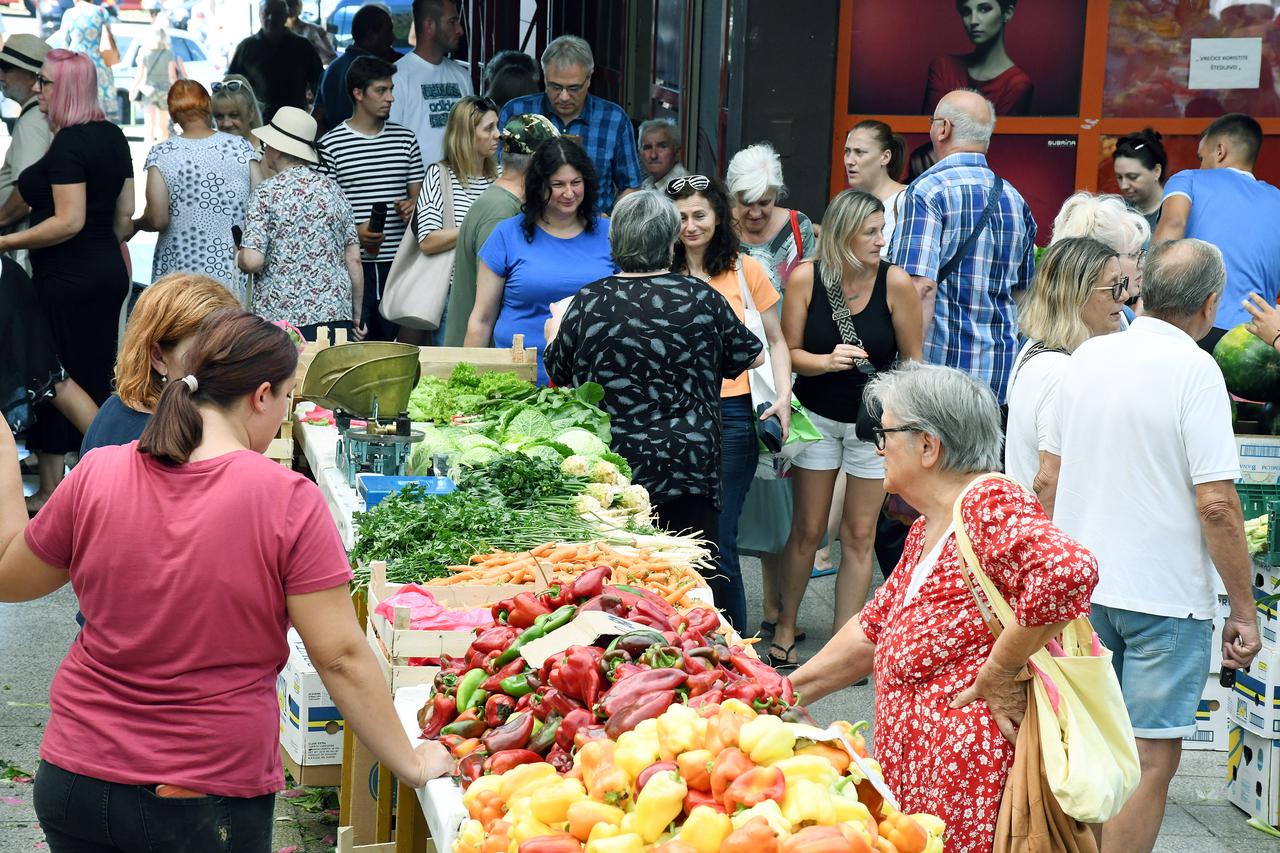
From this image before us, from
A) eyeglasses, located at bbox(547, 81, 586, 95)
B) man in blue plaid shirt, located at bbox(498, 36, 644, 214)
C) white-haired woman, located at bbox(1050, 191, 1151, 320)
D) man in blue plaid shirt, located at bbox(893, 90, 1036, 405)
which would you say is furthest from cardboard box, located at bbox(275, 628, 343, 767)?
eyeglasses, located at bbox(547, 81, 586, 95)

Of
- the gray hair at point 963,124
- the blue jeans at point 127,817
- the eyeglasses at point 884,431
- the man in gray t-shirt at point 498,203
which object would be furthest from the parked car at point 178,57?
the blue jeans at point 127,817

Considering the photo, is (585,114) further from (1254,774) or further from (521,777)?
(521,777)

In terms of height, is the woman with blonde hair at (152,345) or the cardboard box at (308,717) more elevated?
the woman with blonde hair at (152,345)

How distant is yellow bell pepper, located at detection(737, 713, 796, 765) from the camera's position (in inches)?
102

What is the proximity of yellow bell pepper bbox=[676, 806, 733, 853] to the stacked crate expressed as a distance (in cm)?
325

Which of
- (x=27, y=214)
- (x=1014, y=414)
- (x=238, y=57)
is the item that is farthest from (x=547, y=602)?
(x=238, y=57)

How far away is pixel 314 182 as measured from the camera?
777cm

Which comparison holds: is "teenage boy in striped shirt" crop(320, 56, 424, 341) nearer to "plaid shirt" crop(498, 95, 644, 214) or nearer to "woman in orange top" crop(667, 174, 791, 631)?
"plaid shirt" crop(498, 95, 644, 214)

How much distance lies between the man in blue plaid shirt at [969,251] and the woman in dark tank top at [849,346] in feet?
1.15

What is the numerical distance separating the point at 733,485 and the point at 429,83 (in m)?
4.98

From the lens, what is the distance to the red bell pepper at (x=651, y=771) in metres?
2.61

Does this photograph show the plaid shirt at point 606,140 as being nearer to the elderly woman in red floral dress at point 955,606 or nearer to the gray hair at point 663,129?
the gray hair at point 663,129

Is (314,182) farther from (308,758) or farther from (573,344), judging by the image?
(308,758)

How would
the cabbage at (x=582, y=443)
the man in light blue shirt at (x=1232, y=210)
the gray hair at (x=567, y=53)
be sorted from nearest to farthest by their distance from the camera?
the cabbage at (x=582, y=443)
the man in light blue shirt at (x=1232, y=210)
the gray hair at (x=567, y=53)
